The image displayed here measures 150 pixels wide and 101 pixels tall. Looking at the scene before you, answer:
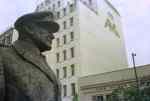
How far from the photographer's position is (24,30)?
3094mm

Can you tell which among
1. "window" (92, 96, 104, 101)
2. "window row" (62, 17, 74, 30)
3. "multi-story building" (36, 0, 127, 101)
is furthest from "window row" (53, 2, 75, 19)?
"window" (92, 96, 104, 101)

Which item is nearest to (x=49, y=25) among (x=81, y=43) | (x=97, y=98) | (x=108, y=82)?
(x=108, y=82)

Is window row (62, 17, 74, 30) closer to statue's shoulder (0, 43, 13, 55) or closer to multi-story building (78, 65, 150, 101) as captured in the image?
multi-story building (78, 65, 150, 101)

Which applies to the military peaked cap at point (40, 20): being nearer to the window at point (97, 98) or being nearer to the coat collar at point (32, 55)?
the coat collar at point (32, 55)

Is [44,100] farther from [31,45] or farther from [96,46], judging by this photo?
[96,46]

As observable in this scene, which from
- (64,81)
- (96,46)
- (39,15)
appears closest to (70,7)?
(96,46)

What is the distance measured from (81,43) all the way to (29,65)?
32.9 metres

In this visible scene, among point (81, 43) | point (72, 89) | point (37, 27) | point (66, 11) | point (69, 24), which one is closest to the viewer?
point (37, 27)

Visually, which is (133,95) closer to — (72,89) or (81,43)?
(72,89)

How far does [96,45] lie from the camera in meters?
39.1

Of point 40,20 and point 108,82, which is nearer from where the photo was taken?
point 40,20

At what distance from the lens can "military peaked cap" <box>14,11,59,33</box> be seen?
311 cm

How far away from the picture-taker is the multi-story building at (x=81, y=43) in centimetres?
3478

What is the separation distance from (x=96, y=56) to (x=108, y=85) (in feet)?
31.5
